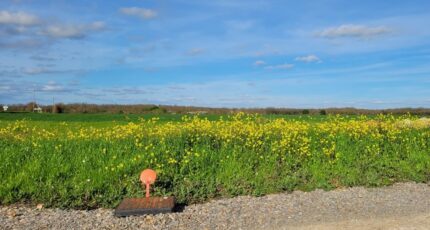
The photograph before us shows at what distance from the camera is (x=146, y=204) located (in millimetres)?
8672

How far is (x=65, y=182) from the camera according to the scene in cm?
1003

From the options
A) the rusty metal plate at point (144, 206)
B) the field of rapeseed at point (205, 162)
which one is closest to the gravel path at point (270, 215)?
the rusty metal plate at point (144, 206)

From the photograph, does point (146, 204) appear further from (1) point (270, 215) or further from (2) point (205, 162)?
(2) point (205, 162)

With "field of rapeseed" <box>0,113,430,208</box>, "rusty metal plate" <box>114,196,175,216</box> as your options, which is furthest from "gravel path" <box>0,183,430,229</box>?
"field of rapeseed" <box>0,113,430,208</box>

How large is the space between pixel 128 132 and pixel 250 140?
11.5ft

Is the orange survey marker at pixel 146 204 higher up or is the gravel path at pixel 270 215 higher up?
the orange survey marker at pixel 146 204

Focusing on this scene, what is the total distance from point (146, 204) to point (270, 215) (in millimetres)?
2041

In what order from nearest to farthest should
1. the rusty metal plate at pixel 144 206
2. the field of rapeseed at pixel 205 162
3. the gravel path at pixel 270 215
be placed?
the gravel path at pixel 270 215 → the rusty metal plate at pixel 144 206 → the field of rapeseed at pixel 205 162

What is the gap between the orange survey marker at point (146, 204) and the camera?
835 cm

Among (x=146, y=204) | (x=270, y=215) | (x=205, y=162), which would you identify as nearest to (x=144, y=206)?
(x=146, y=204)

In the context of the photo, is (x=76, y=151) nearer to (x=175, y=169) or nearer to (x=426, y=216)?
(x=175, y=169)

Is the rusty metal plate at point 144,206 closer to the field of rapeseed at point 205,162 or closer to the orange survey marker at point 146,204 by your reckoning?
the orange survey marker at point 146,204

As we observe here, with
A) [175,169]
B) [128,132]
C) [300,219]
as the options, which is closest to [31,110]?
[128,132]

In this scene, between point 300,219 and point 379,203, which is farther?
point 379,203
